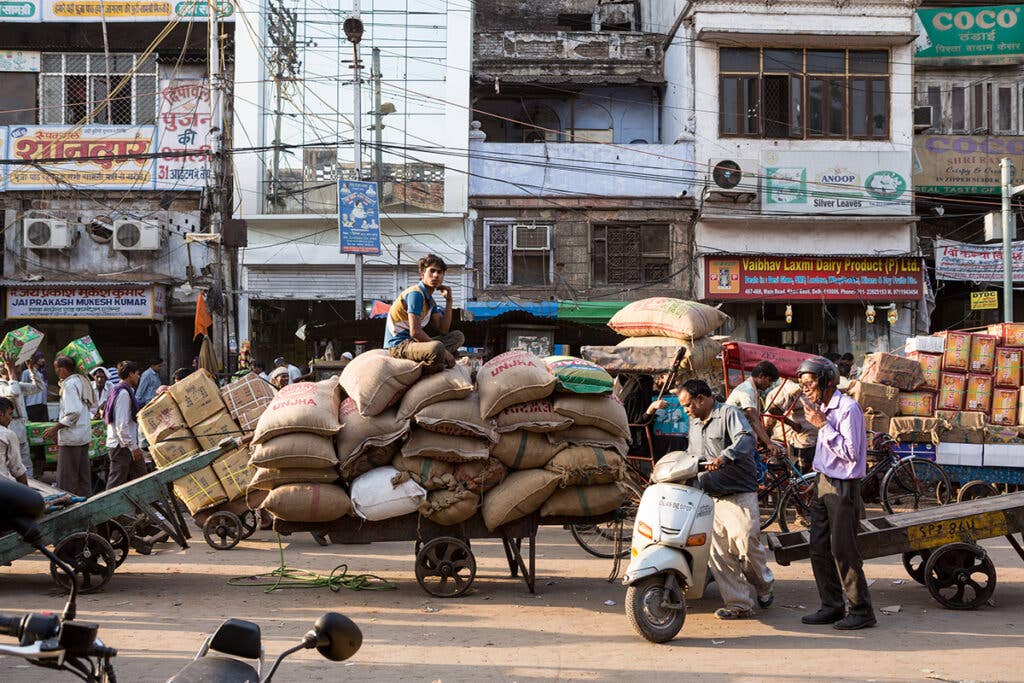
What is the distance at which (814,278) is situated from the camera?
20.7 m

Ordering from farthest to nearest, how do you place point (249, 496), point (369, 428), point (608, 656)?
point (249, 496), point (369, 428), point (608, 656)

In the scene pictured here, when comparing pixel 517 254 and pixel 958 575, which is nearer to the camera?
pixel 958 575

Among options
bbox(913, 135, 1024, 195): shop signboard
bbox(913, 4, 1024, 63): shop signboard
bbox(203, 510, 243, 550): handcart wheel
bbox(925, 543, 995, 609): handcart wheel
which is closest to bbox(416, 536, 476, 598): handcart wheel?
bbox(203, 510, 243, 550): handcart wheel

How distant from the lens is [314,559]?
9234mm

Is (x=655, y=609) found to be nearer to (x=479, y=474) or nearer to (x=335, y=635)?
(x=479, y=474)

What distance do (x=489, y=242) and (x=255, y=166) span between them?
16.7ft

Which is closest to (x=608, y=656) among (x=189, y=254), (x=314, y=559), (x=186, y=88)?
(x=314, y=559)

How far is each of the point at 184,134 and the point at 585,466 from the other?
16559 mm

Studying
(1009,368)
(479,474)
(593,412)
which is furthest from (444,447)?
(1009,368)

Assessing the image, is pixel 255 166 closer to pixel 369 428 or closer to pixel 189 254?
pixel 189 254

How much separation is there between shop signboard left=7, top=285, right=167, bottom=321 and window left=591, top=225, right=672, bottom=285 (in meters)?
8.92

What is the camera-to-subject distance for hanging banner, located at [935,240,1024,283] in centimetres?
2122

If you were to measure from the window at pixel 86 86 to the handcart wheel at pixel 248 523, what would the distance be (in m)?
13.9

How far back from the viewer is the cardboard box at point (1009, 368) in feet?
41.4
